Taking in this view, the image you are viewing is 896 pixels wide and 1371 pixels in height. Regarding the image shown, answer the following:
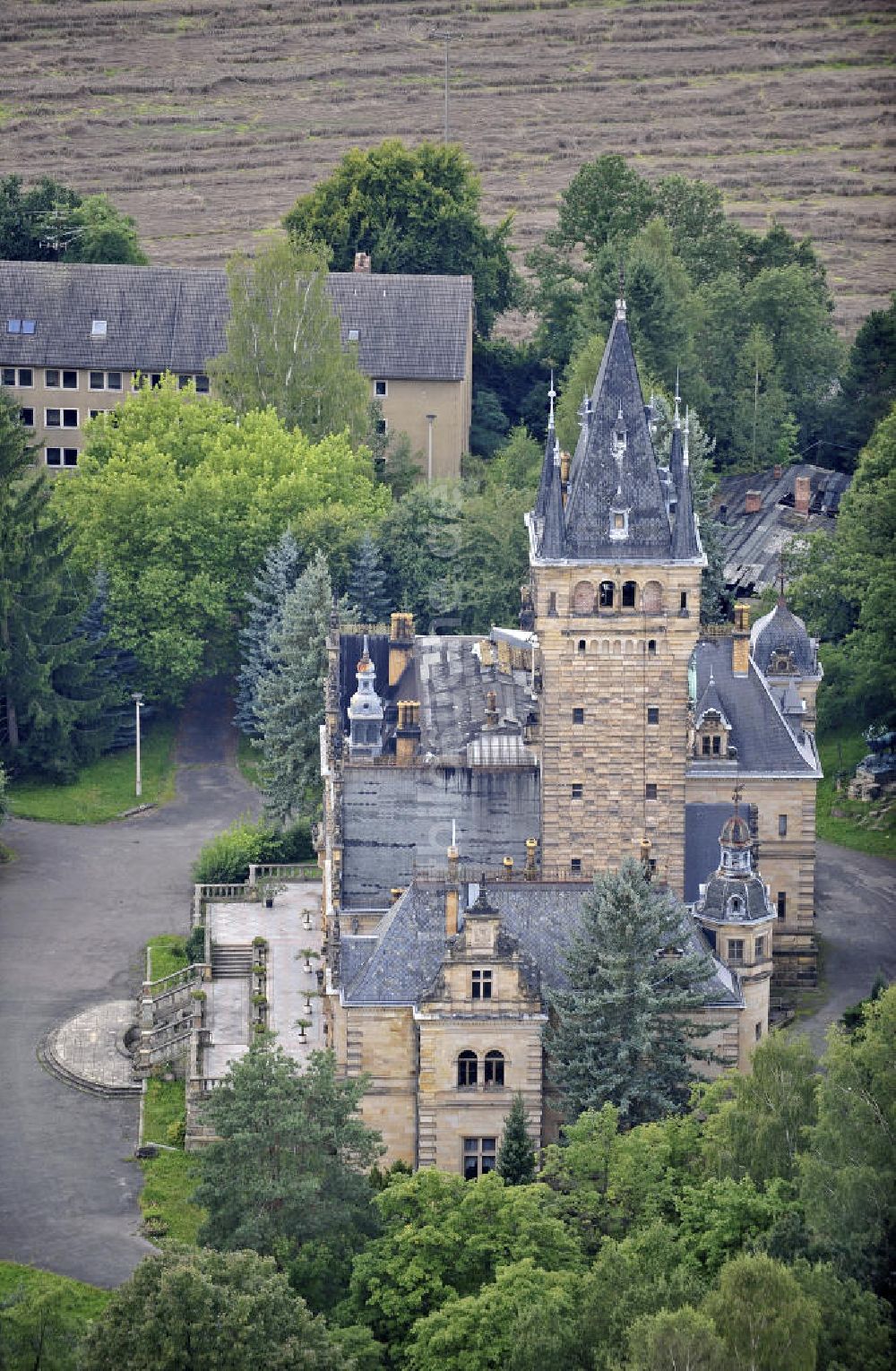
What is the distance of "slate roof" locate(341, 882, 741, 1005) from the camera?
131 metres

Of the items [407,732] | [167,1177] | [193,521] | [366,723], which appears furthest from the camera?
[193,521]

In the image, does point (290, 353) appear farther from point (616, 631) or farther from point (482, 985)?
point (482, 985)

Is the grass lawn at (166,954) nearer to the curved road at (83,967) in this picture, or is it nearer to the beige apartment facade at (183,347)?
the curved road at (83,967)

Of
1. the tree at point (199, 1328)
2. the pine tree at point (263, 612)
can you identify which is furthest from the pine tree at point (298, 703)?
the tree at point (199, 1328)

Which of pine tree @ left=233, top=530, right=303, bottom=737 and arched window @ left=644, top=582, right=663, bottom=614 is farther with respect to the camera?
pine tree @ left=233, top=530, right=303, bottom=737

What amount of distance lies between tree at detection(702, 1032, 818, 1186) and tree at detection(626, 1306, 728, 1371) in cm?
1367

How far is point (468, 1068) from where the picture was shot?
427 feet

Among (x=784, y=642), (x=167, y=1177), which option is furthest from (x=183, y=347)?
(x=167, y=1177)

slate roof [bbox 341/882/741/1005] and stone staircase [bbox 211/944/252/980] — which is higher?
slate roof [bbox 341/882/741/1005]

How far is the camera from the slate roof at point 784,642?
501ft

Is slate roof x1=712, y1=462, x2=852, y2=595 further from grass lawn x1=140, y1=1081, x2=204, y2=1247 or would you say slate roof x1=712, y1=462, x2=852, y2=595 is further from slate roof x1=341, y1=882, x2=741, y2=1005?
grass lawn x1=140, y1=1081, x2=204, y2=1247

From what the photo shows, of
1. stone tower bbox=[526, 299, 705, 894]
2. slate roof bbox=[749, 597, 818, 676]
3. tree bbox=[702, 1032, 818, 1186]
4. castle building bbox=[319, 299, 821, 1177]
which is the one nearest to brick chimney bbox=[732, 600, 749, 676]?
castle building bbox=[319, 299, 821, 1177]

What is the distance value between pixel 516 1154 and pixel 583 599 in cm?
2053

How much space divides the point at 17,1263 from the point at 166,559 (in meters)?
55.8
